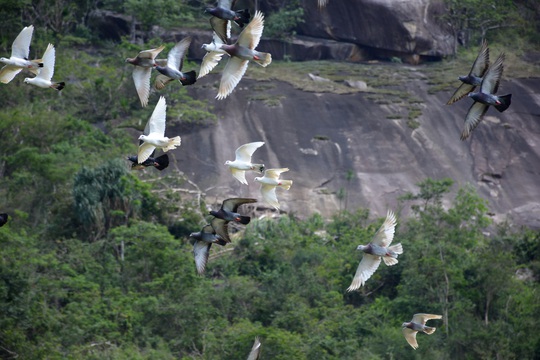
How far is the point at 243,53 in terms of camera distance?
22172 millimetres

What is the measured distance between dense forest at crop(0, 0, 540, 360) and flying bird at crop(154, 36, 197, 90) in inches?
381

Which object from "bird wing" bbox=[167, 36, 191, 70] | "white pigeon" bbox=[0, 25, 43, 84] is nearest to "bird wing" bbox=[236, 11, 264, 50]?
"bird wing" bbox=[167, 36, 191, 70]

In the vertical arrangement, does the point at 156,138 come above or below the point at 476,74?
below

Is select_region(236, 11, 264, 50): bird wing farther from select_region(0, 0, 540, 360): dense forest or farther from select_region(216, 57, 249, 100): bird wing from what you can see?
select_region(0, 0, 540, 360): dense forest

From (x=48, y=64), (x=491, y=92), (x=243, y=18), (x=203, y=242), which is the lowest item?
(x=203, y=242)

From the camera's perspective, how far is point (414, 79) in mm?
51219

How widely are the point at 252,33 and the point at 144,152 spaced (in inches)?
120

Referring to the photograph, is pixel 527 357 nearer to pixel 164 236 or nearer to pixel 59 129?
pixel 164 236

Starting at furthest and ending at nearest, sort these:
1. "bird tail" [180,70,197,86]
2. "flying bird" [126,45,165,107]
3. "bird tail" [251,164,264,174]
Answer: "flying bird" [126,45,165,107], "bird tail" [251,164,264,174], "bird tail" [180,70,197,86]

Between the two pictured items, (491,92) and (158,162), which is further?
(158,162)

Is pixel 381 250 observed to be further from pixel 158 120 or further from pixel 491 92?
pixel 158 120

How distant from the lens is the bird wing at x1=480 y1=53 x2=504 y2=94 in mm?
22078

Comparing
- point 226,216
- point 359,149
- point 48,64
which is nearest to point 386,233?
point 226,216

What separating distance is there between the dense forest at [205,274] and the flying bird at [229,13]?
10.8 meters
